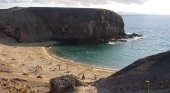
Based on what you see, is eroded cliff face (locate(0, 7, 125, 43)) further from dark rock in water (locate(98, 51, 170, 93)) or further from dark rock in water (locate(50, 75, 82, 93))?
dark rock in water (locate(98, 51, 170, 93))

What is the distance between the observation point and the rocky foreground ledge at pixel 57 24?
9456 centimetres

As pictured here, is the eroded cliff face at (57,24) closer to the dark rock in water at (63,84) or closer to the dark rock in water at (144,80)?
the dark rock in water at (63,84)

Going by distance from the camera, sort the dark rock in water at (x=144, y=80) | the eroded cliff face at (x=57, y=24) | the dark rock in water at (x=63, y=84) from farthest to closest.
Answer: the eroded cliff face at (x=57, y=24) < the dark rock in water at (x=63, y=84) < the dark rock in water at (x=144, y=80)

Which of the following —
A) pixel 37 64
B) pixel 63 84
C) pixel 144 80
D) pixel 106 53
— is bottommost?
pixel 106 53

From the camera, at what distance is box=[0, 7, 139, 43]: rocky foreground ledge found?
94.6 meters

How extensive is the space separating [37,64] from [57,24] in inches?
1477

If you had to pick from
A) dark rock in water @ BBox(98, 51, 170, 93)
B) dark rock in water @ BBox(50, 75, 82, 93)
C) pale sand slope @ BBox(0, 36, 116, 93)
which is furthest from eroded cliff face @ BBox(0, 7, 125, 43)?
dark rock in water @ BBox(98, 51, 170, 93)

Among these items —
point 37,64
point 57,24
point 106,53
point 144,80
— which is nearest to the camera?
point 144,80

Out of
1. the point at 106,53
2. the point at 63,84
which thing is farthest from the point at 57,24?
the point at 63,84

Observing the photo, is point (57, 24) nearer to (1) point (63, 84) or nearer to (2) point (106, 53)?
(2) point (106, 53)

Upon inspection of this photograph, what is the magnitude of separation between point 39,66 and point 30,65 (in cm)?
236

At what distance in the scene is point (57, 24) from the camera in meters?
96.8

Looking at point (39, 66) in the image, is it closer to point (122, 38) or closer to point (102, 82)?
point (102, 82)

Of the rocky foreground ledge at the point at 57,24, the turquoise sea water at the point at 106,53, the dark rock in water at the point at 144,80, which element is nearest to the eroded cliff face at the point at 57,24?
the rocky foreground ledge at the point at 57,24
